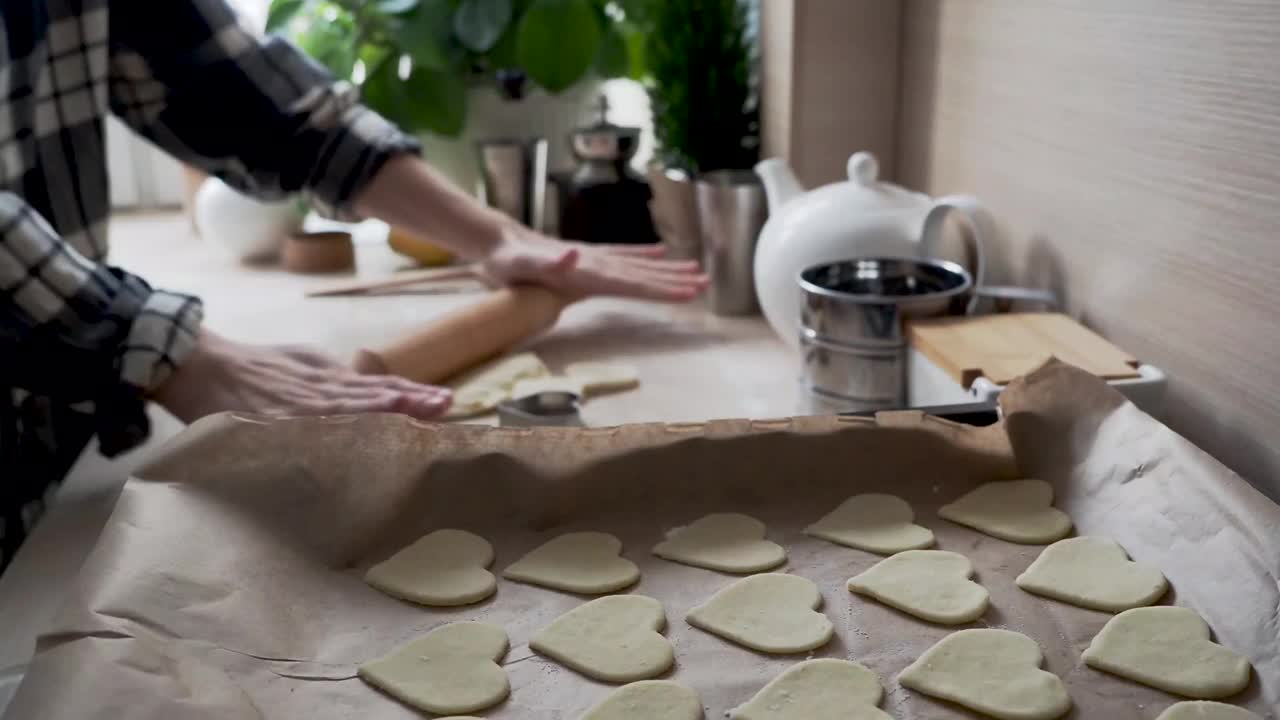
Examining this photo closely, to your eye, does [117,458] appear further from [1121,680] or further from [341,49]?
[341,49]

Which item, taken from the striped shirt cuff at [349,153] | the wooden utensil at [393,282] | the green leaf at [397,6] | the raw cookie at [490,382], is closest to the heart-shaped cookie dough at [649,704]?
the raw cookie at [490,382]

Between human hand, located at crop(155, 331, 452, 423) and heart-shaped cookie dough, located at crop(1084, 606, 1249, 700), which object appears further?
human hand, located at crop(155, 331, 452, 423)

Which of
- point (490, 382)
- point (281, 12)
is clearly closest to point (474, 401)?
point (490, 382)

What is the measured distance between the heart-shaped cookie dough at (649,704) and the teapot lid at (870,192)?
546 mm

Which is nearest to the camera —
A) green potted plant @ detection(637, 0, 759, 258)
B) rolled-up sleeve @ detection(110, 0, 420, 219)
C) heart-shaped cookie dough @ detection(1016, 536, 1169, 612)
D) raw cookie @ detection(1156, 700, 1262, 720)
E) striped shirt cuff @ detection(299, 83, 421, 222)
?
raw cookie @ detection(1156, 700, 1262, 720)

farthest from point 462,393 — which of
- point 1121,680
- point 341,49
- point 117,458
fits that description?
point 341,49

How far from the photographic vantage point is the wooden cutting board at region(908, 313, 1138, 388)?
2.76 ft

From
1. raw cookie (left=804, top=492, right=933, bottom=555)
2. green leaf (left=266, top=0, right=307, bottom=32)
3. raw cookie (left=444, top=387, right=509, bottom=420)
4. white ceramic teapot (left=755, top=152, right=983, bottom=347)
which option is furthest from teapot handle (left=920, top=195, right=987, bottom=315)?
green leaf (left=266, top=0, right=307, bottom=32)

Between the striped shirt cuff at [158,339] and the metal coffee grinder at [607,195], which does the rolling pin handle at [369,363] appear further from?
the metal coffee grinder at [607,195]

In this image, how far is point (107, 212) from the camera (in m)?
1.10

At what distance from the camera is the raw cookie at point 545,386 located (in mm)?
1063

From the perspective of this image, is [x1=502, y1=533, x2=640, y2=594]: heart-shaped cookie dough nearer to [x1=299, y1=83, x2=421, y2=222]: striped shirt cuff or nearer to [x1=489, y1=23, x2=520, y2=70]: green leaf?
[x1=299, y1=83, x2=421, y2=222]: striped shirt cuff

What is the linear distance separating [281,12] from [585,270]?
70 cm

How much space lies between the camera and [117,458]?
944 mm
